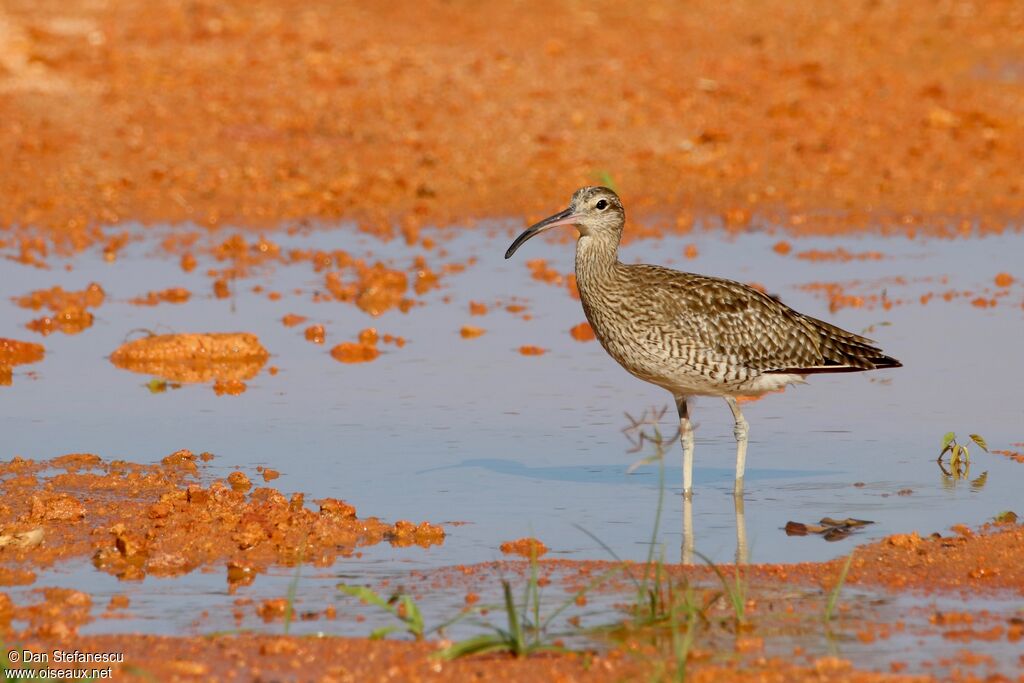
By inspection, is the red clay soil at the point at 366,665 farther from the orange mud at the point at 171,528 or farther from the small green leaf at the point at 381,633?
the orange mud at the point at 171,528

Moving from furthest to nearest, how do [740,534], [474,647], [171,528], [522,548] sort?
[740,534] → [171,528] → [522,548] → [474,647]

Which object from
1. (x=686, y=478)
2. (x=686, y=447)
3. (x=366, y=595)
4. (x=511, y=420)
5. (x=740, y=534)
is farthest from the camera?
(x=511, y=420)

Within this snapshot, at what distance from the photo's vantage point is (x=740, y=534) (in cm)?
923

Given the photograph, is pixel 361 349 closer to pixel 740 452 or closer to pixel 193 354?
pixel 193 354

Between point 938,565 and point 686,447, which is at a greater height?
point 686,447

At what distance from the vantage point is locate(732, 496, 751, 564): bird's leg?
28.6 feet

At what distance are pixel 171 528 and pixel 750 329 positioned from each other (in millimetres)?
3510

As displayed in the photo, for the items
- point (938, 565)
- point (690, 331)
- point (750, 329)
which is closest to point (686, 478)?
point (690, 331)

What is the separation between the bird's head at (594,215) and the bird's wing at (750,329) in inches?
12.7

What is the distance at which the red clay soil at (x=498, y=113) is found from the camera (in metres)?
19.0

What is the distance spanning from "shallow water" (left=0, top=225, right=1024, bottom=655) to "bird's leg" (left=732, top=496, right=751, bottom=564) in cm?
5

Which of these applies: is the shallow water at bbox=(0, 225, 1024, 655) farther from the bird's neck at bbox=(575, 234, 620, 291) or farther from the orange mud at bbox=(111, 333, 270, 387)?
the bird's neck at bbox=(575, 234, 620, 291)

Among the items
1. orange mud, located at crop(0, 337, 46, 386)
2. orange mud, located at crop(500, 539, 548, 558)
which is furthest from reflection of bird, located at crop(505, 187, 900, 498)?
orange mud, located at crop(0, 337, 46, 386)

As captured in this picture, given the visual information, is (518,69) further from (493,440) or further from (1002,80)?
(493,440)
